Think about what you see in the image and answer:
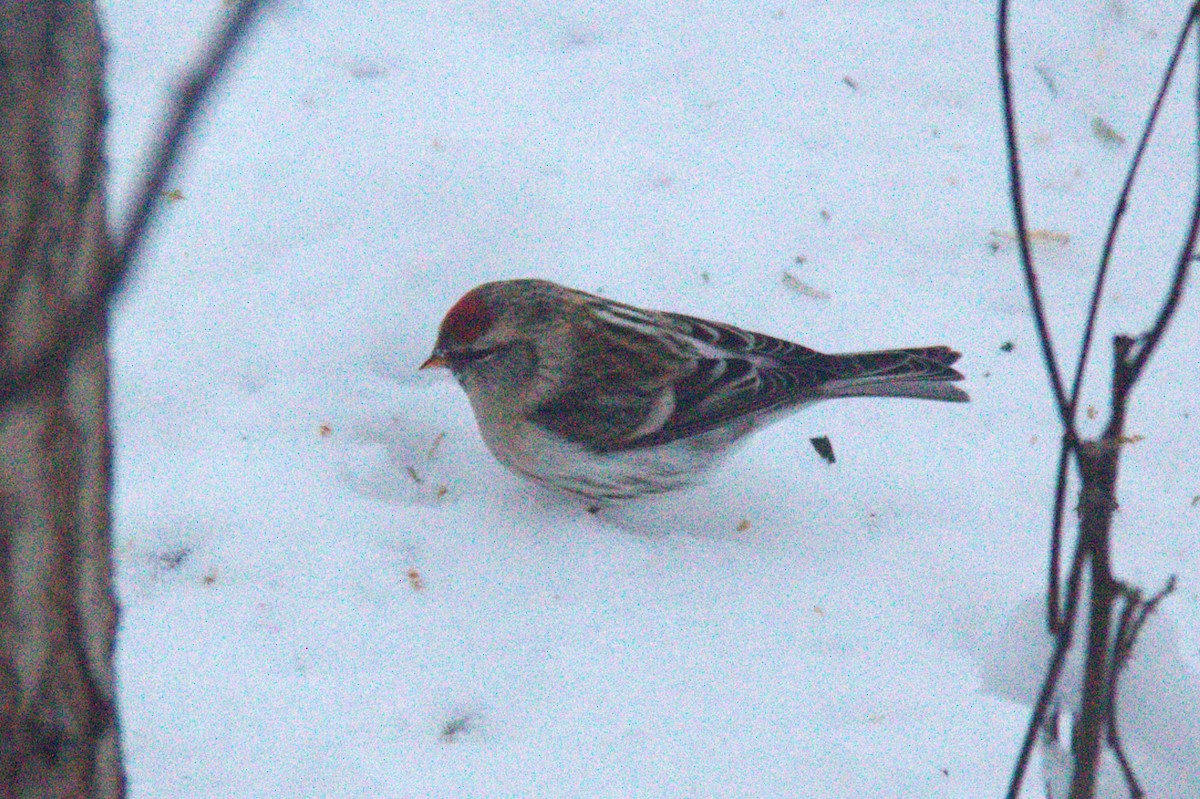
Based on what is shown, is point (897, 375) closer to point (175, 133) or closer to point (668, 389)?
point (668, 389)

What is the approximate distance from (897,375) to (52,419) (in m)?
2.20

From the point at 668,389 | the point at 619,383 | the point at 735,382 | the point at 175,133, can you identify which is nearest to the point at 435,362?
the point at 619,383

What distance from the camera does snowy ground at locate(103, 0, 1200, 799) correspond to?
232 centimetres

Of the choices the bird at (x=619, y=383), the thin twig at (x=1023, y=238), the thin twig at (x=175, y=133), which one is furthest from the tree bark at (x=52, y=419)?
the bird at (x=619, y=383)

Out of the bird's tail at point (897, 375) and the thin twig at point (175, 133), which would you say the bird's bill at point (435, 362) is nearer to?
the bird's tail at point (897, 375)

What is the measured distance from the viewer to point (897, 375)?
305cm

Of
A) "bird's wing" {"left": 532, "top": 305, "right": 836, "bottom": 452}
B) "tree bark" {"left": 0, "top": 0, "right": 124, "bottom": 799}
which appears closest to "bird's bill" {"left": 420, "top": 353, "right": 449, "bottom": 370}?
"bird's wing" {"left": 532, "top": 305, "right": 836, "bottom": 452}

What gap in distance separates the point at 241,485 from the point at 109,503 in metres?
1.48

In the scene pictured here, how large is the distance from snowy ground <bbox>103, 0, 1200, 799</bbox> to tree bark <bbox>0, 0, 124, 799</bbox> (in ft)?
3.01

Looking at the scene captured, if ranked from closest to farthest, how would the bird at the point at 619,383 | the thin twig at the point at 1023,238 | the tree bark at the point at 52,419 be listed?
the tree bark at the point at 52,419 < the thin twig at the point at 1023,238 < the bird at the point at 619,383

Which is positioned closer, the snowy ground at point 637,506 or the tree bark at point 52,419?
the tree bark at point 52,419

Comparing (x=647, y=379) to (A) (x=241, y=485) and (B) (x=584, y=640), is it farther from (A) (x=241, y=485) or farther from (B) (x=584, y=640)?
(A) (x=241, y=485)

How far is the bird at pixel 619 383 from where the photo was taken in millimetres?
2986

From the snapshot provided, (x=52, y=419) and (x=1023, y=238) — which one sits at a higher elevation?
(x=1023, y=238)
